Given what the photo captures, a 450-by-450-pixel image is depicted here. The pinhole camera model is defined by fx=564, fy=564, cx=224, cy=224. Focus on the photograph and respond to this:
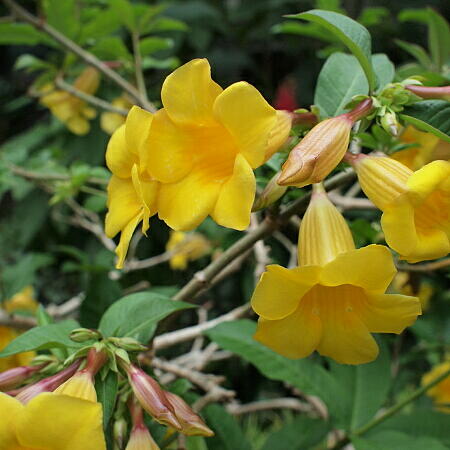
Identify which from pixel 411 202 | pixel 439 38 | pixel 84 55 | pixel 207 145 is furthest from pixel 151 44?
pixel 411 202

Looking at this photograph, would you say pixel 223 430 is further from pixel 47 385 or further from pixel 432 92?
pixel 432 92

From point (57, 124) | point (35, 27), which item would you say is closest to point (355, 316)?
point (35, 27)

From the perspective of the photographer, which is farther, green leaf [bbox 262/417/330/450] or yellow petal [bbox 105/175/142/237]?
green leaf [bbox 262/417/330/450]

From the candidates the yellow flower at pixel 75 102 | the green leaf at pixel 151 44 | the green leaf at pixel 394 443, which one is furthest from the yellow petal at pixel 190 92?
the yellow flower at pixel 75 102

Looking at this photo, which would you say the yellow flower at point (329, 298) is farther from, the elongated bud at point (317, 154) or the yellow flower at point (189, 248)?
the yellow flower at point (189, 248)

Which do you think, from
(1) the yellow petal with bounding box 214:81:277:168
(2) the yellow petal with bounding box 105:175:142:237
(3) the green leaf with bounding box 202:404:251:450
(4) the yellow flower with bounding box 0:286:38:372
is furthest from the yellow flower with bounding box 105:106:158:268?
(3) the green leaf with bounding box 202:404:251:450

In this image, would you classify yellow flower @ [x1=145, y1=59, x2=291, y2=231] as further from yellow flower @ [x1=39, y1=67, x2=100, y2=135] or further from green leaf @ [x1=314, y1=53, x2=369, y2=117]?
yellow flower @ [x1=39, y1=67, x2=100, y2=135]
